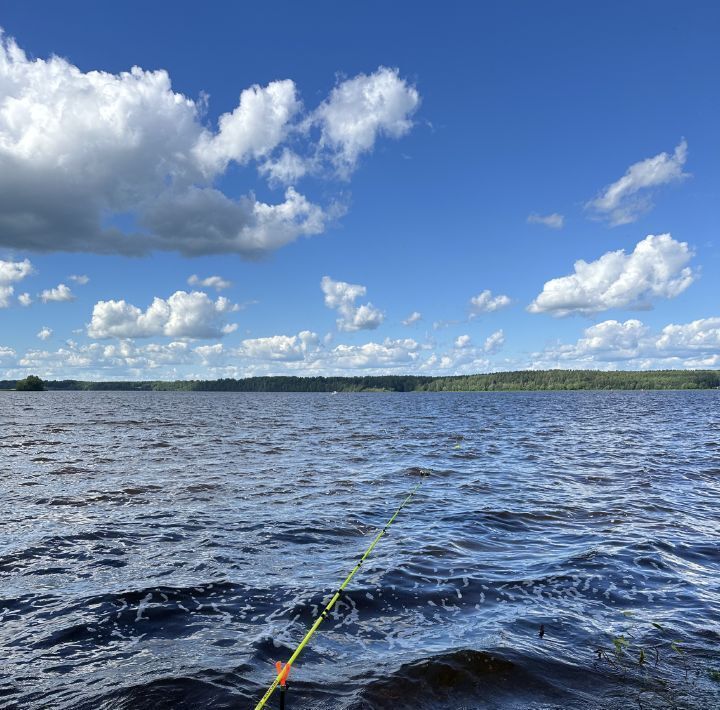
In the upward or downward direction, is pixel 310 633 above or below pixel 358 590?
above

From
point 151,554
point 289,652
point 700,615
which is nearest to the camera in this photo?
point 289,652

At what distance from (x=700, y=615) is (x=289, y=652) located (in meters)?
7.72

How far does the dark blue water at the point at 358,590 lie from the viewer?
7.41 meters

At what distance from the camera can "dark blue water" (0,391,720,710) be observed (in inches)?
292

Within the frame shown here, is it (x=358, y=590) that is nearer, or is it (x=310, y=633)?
(x=310, y=633)

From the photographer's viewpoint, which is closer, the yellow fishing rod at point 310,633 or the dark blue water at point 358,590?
the yellow fishing rod at point 310,633

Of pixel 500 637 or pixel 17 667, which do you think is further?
pixel 500 637

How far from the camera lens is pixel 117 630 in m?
9.21

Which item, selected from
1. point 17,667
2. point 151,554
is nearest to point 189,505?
point 151,554

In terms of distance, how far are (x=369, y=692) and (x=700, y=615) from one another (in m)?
6.90

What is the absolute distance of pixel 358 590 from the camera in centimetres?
1116

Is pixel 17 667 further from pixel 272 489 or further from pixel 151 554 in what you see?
pixel 272 489

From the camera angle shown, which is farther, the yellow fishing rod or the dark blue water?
the dark blue water

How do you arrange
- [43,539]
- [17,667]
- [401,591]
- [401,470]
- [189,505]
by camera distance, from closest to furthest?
1. [17,667]
2. [401,591]
3. [43,539]
4. [189,505]
5. [401,470]
